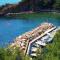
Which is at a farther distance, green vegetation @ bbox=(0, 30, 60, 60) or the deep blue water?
the deep blue water

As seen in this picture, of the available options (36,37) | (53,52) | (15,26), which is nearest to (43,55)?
(53,52)

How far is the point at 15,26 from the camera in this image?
5059 mm

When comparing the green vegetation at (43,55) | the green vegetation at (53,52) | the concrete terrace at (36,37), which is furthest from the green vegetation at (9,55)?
the concrete terrace at (36,37)

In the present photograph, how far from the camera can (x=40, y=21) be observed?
504 cm

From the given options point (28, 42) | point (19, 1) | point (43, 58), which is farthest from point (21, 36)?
point (43, 58)

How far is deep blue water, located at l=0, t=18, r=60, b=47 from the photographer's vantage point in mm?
4984

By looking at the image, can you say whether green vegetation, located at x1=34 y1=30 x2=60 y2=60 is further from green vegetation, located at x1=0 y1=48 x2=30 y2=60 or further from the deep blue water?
the deep blue water

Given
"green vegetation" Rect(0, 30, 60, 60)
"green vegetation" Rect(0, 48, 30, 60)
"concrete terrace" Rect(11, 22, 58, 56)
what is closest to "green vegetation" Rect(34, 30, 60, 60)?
"green vegetation" Rect(0, 30, 60, 60)

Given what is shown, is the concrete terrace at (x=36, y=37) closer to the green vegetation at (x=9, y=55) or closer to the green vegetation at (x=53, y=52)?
the green vegetation at (x=53, y=52)

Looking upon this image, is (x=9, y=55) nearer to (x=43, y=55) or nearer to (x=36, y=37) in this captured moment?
(x=43, y=55)

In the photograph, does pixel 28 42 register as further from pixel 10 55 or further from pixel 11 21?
pixel 10 55

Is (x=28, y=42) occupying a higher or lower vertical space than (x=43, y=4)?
lower

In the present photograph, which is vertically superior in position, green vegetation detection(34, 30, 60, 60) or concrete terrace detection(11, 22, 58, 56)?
green vegetation detection(34, 30, 60, 60)

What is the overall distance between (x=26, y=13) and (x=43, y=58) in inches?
46.1
